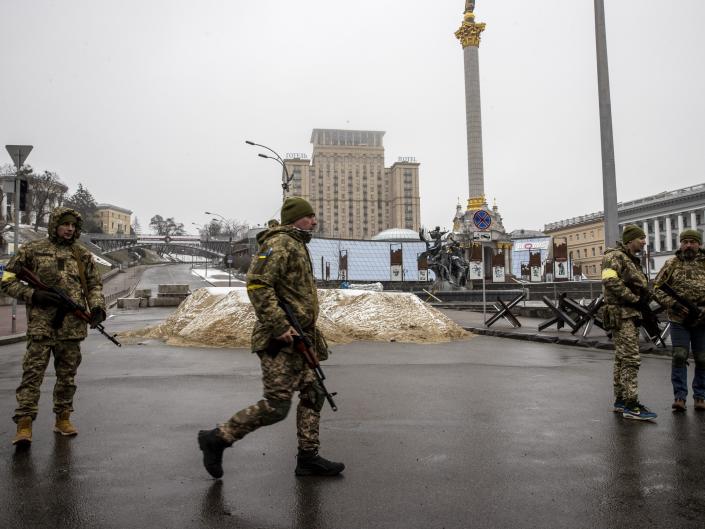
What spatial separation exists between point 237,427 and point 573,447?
271 cm

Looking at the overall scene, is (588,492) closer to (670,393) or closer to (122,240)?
(670,393)

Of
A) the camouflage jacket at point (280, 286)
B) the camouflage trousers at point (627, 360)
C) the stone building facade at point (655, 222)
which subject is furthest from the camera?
the stone building facade at point (655, 222)

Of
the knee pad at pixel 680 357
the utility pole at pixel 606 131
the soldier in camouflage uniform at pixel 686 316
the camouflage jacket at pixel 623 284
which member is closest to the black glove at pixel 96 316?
the camouflage jacket at pixel 623 284

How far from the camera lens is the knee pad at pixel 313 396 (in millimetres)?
3904

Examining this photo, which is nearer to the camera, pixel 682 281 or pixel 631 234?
pixel 631 234

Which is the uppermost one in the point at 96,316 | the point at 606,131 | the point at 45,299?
the point at 606,131

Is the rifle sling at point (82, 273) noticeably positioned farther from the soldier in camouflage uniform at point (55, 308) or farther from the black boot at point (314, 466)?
the black boot at point (314, 466)

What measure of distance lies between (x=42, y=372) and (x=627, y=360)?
5.42m

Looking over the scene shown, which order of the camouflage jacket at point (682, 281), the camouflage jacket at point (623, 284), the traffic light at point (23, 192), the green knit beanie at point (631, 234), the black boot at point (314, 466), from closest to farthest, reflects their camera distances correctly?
the black boot at point (314, 466)
the camouflage jacket at point (623, 284)
the green knit beanie at point (631, 234)
the camouflage jacket at point (682, 281)
the traffic light at point (23, 192)

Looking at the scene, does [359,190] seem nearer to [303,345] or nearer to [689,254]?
[689,254]

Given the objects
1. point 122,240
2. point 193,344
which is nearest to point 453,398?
point 193,344

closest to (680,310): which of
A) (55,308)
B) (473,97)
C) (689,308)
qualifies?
(689,308)

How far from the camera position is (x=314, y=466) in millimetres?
3889

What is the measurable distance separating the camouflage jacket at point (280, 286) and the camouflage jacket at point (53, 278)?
2006 mm
